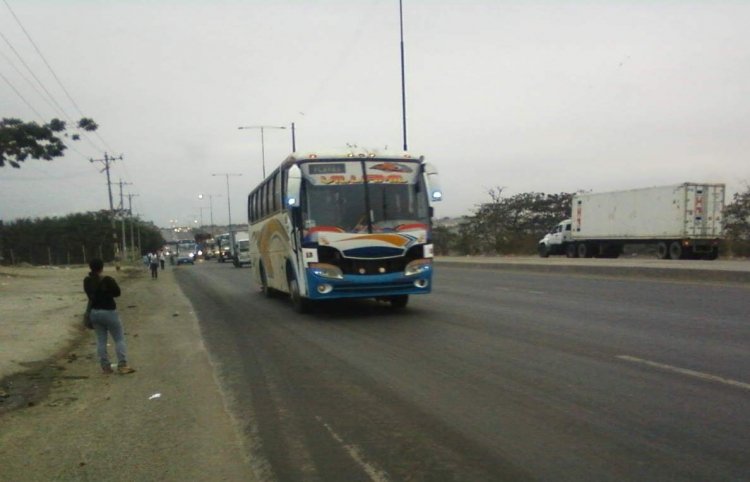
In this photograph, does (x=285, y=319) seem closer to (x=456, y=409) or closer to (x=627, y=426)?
(x=456, y=409)

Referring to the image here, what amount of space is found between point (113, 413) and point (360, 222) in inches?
286

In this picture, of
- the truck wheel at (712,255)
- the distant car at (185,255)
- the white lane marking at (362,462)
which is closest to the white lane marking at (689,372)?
the white lane marking at (362,462)

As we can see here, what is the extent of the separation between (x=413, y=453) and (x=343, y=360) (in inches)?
168

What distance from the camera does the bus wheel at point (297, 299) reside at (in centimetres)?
1533

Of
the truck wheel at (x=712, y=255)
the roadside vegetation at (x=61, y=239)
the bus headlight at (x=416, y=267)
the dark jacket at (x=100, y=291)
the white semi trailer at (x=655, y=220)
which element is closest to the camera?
the dark jacket at (x=100, y=291)

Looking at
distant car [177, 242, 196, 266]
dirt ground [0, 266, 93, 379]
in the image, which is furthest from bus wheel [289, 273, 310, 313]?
distant car [177, 242, 196, 266]

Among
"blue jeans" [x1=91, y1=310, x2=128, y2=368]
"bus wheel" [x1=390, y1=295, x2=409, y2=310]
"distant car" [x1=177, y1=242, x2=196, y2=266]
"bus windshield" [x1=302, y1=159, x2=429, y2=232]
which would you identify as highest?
"bus windshield" [x1=302, y1=159, x2=429, y2=232]

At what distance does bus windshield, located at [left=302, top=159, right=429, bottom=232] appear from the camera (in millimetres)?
13633

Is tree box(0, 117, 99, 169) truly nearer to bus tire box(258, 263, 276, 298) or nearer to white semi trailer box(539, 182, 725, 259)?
bus tire box(258, 263, 276, 298)

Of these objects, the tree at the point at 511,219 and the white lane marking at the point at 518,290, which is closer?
the white lane marking at the point at 518,290

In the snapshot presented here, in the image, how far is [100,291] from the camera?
9242 millimetres

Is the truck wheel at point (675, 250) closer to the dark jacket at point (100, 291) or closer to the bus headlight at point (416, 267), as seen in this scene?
the bus headlight at point (416, 267)

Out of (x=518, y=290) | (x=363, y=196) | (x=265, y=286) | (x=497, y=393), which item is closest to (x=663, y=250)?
(x=518, y=290)

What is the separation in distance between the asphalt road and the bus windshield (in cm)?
203
